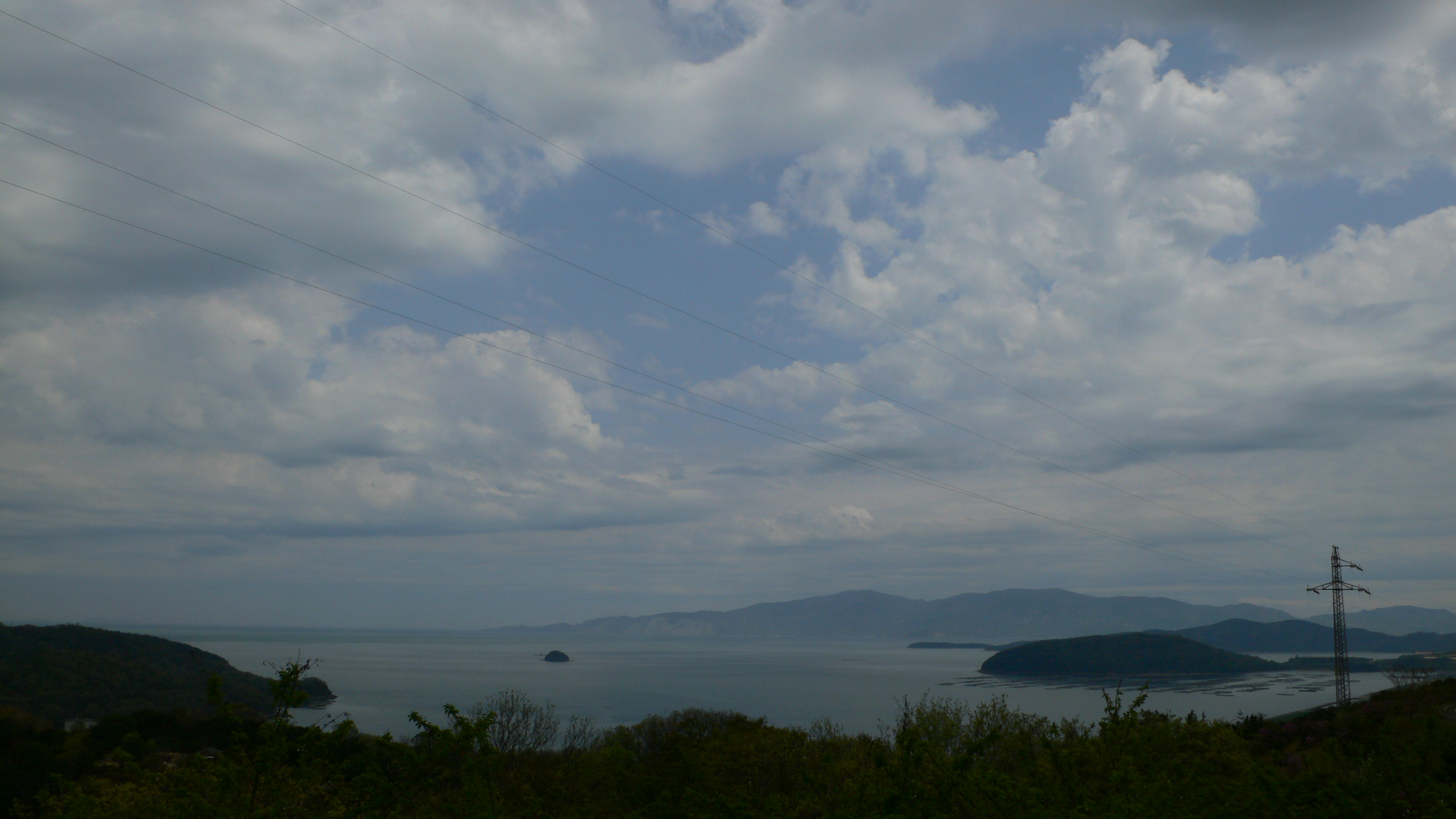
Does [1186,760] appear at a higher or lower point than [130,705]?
higher

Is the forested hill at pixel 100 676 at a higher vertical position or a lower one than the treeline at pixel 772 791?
lower

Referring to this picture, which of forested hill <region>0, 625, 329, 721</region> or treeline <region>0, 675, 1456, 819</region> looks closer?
treeline <region>0, 675, 1456, 819</region>

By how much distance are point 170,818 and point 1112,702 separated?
63.2 feet

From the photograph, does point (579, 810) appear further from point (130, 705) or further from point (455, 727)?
point (130, 705)

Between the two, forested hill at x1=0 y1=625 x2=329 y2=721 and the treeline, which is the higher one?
the treeline

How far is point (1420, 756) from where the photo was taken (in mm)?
15055

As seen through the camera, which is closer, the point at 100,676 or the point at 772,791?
the point at 772,791

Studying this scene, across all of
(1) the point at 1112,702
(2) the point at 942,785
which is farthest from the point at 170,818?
(1) the point at 1112,702

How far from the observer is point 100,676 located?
403 feet

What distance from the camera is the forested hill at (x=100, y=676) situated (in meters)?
111

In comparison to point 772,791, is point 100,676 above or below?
below

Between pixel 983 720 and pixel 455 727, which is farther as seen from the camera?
pixel 983 720

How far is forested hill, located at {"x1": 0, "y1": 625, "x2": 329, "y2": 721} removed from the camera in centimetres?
11069

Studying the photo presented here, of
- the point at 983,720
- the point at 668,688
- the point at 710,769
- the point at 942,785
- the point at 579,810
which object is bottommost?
the point at 668,688
